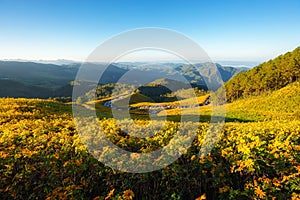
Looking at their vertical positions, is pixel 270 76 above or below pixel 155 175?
above

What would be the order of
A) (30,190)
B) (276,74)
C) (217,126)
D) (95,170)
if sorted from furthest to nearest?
(276,74), (217,126), (95,170), (30,190)

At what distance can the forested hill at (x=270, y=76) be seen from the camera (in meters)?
67.9

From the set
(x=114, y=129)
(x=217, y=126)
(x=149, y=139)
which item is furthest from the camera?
(x=217, y=126)

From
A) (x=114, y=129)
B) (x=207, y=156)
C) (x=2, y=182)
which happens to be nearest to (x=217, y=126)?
(x=207, y=156)

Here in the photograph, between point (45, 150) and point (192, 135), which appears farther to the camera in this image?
point (192, 135)

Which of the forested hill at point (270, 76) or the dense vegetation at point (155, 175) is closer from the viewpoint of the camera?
the dense vegetation at point (155, 175)

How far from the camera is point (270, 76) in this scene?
237 feet

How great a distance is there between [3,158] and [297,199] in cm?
914

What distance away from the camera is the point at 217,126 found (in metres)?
11.1

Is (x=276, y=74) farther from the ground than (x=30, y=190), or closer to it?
farther from the ground

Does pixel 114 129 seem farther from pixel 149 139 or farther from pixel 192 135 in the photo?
pixel 192 135

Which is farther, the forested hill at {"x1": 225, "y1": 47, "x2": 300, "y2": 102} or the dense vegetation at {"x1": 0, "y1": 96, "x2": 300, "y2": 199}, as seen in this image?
the forested hill at {"x1": 225, "y1": 47, "x2": 300, "y2": 102}

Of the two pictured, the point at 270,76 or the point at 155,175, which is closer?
the point at 155,175

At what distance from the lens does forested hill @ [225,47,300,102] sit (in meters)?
67.9
